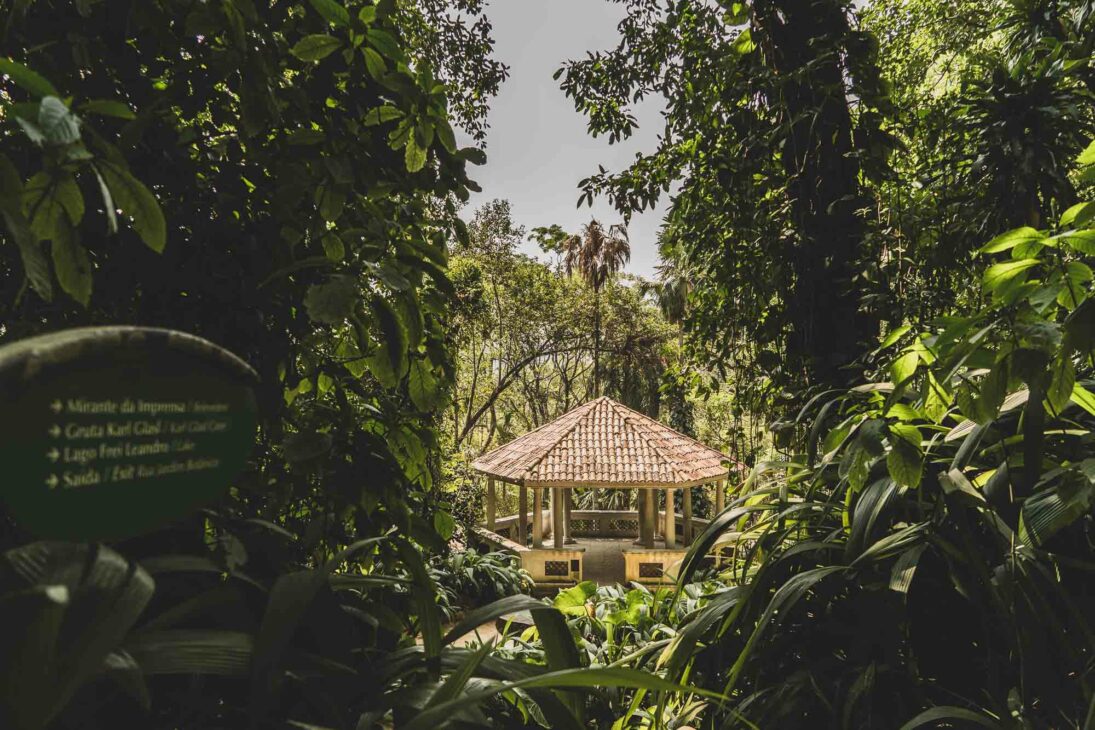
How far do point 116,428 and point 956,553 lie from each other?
1396mm

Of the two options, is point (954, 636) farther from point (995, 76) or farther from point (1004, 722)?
point (995, 76)

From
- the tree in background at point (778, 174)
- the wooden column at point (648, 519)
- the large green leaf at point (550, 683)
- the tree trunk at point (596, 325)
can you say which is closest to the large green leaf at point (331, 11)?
the large green leaf at point (550, 683)

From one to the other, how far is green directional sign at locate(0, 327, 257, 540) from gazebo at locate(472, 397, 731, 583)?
26.3 ft

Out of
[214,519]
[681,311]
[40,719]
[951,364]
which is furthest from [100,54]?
[681,311]

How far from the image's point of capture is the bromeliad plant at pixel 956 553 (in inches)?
39.7

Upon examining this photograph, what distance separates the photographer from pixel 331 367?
1352mm

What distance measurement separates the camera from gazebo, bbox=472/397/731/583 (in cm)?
864

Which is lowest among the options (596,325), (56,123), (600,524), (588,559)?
(588,559)

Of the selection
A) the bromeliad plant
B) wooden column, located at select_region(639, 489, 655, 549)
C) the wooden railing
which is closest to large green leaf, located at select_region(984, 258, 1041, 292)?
the bromeliad plant

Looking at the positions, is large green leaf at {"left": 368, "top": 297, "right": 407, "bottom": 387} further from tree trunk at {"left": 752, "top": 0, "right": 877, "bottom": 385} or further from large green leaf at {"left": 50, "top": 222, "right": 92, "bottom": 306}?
tree trunk at {"left": 752, "top": 0, "right": 877, "bottom": 385}

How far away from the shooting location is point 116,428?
2.15ft

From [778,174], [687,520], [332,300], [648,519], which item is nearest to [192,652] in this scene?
[332,300]

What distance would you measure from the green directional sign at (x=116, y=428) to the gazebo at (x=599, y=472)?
8.00 meters

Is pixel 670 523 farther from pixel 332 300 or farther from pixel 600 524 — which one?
pixel 332 300
